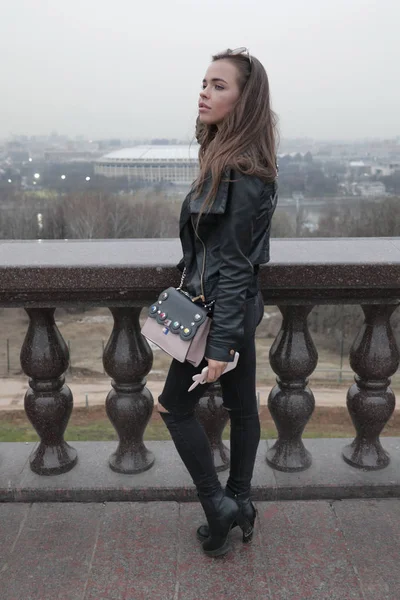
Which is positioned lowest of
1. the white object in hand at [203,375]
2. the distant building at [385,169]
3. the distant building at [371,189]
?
the distant building at [371,189]

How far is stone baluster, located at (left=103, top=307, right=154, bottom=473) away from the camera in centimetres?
266

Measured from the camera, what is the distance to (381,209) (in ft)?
186

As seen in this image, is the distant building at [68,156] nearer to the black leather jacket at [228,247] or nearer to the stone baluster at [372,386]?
the stone baluster at [372,386]

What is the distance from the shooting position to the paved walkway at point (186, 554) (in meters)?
2.23

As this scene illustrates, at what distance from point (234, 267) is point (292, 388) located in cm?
96

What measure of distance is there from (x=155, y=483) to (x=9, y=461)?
2.37 feet

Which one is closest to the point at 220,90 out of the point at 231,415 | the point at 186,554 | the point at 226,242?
the point at 226,242

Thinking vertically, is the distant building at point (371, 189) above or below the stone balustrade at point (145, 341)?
below

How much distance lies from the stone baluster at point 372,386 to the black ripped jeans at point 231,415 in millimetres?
575

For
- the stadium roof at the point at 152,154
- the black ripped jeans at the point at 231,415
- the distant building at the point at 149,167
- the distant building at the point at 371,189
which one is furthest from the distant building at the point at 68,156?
the black ripped jeans at the point at 231,415

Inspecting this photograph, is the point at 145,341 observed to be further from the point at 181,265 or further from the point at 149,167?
the point at 149,167

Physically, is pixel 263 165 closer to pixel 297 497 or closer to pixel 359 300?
pixel 359 300

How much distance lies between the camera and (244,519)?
97.0 inches

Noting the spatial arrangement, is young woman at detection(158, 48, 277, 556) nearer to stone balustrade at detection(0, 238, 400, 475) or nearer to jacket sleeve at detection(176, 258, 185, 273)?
jacket sleeve at detection(176, 258, 185, 273)
